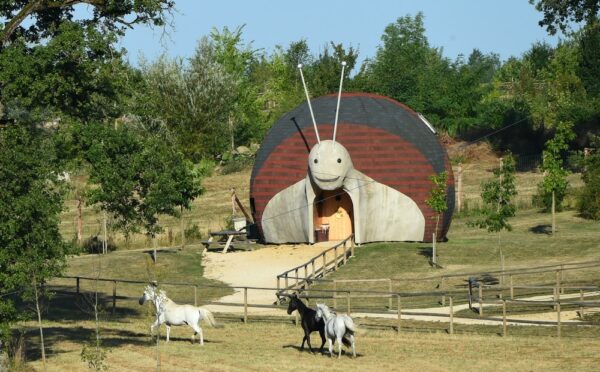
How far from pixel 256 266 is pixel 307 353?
1806 cm

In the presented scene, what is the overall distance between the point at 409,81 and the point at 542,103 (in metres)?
12.8

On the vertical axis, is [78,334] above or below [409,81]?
below

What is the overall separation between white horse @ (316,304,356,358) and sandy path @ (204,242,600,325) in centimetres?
530

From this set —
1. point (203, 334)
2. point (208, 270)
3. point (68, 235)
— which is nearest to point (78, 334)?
point (203, 334)

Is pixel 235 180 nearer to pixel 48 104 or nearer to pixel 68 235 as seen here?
pixel 68 235

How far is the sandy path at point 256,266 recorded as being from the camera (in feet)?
137

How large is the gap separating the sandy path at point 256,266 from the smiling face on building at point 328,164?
270cm

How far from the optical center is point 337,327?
27.8 meters

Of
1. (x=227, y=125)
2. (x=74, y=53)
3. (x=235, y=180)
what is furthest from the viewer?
(x=227, y=125)

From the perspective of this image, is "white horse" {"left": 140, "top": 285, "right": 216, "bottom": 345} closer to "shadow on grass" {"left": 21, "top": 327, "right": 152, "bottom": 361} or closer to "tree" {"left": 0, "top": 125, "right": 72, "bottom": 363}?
"shadow on grass" {"left": 21, "top": 327, "right": 152, "bottom": 361}

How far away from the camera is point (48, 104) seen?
101 ft

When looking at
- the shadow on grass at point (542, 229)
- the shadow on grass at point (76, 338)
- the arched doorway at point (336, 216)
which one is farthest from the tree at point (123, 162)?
the shadow on grass at point (542, 229)

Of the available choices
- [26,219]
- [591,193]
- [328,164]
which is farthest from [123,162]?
[591,193]

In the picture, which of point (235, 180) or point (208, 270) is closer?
point (208, 270)
